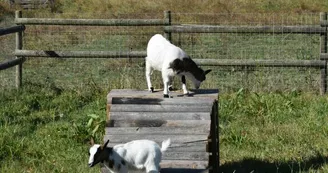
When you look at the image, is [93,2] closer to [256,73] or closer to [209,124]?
[256,73]

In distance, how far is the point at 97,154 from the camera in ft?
22.2

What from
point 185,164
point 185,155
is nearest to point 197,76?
point 185,155

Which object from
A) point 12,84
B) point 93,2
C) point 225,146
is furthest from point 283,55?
point 93,2

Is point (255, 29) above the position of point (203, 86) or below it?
above

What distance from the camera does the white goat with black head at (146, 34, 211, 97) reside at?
858 cm

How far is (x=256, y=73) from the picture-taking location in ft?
46.4

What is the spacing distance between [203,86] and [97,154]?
695cm

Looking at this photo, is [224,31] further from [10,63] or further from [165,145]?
[165,145]

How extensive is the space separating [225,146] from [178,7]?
75.2 feet

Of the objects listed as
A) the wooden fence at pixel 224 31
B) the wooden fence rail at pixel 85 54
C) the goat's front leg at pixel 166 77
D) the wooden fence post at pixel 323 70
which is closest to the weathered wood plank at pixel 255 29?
the wooden fence at pixel 224 31

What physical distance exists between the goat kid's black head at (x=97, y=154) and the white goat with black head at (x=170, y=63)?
5.88ft

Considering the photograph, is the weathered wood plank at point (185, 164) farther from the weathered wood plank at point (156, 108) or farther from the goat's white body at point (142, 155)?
the weathered wood plank at point (156, 108)

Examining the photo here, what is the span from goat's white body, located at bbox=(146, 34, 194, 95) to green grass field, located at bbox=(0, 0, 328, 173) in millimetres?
1222

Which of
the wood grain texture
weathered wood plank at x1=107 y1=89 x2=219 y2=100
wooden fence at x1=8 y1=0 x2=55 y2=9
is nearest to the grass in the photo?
the wood grain texture
